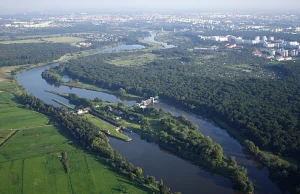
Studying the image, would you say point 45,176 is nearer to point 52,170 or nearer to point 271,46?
Result: point 52,170

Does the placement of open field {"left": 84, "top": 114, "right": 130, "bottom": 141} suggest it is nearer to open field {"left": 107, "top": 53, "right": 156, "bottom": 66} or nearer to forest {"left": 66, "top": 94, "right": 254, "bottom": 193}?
forest {"left": 66, "top": 94, "right": 254, "bottom": 193}

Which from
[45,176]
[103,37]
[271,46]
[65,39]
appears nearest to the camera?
[45,176]

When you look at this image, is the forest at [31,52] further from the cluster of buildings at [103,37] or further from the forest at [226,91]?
the cluster of buildings at [103,37]

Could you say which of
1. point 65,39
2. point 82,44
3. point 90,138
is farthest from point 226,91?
point 65,39

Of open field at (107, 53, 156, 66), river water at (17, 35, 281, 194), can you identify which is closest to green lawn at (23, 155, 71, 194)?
river water at (17, 35, 281, 194)

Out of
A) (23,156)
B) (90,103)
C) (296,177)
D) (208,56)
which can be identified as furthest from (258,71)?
(23,156)

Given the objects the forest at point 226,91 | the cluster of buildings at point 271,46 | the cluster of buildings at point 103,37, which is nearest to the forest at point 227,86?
the forest at point 226,91
